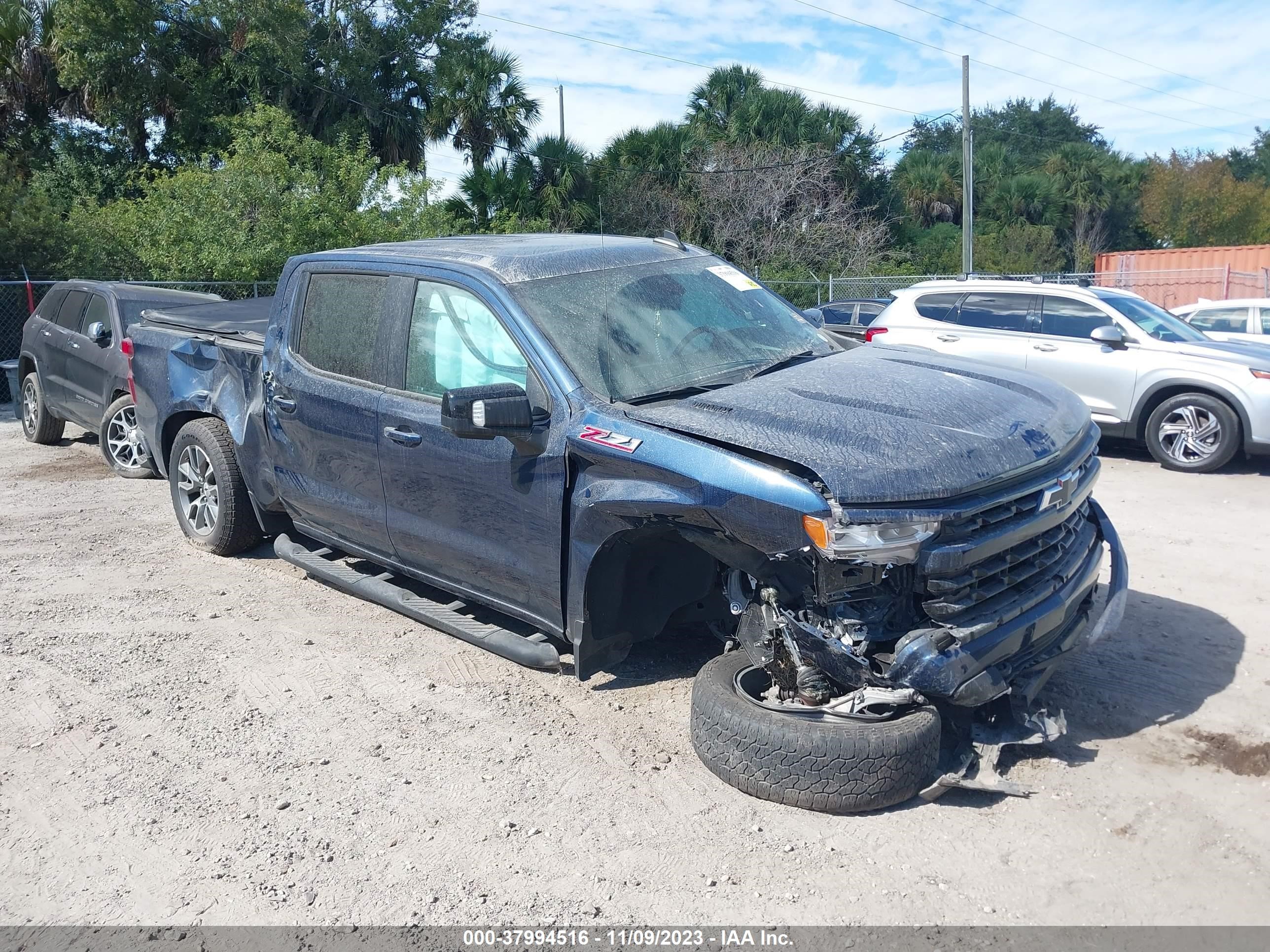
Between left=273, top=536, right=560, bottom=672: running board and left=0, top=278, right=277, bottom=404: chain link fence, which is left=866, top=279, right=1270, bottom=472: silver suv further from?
left=0, top=278, right=277, bottom=404: chain link fence

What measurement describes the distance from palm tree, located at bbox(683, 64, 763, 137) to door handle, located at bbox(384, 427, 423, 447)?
33040 millimetres

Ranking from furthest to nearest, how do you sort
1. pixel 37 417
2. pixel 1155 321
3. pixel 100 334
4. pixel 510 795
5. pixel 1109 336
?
pixel 37 417, pixel 1155 321, pixel 1109 336, pixel 100 334, pixel 510 795

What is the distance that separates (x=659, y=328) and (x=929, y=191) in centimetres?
4425

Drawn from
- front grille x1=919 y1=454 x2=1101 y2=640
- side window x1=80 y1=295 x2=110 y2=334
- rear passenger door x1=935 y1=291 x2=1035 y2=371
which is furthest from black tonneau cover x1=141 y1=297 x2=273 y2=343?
rear passenger door x1=935 y1=291 x2=1035 y2=371

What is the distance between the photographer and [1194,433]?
9.63 metres

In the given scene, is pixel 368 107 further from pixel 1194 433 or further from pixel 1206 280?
pixel 1194 433

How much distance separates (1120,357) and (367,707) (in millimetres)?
8190

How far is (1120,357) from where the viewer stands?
1004 centimetres

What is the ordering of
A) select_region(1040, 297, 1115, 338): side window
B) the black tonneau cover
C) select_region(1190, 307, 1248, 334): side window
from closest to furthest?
the black tonneau cover, select_region(1040, 297, 1115, 338): side window, select_region(1190, 307, 1248, 334): side window

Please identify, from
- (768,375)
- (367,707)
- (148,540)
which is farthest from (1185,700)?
(148,540)

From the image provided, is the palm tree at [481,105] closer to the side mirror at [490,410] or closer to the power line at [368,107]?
the power line at [368,107]

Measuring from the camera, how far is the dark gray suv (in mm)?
9344

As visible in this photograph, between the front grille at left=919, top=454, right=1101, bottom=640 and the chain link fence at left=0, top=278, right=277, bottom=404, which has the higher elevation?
the chain link fence at left=0, top=278, right=277, bottom=404

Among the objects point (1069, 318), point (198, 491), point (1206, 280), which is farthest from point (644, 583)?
point (1206, 280)
